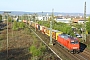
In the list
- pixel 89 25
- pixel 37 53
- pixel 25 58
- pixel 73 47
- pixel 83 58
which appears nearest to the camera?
pixel 37 53

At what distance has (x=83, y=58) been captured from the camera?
1155 inches

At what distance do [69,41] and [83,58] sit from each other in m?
3.92

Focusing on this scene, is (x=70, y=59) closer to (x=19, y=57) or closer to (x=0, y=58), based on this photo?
(x=19, y=57)

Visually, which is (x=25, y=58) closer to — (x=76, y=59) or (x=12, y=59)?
(x=12, y=59)

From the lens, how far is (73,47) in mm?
31375

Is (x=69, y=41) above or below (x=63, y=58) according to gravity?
above

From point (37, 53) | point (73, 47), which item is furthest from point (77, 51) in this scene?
point (37, 53)

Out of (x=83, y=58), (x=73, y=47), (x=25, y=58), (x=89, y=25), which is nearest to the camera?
(x=25, y=58)

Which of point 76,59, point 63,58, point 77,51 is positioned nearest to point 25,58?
point 63,58

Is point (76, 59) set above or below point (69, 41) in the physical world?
below

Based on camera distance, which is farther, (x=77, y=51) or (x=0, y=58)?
(x=77, y=51)

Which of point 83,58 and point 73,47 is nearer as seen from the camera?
point 83,58

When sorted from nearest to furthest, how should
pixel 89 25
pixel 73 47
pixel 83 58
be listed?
1. pixel 83 58
2. pixel 73 47
3. pixel 89 25

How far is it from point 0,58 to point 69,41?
38.4ft
